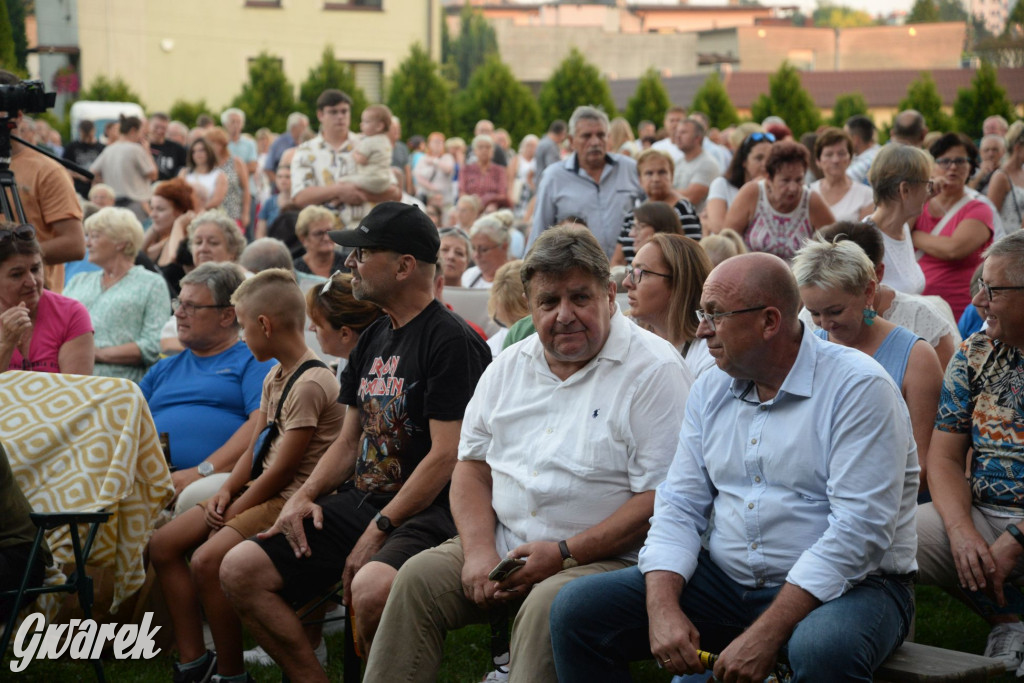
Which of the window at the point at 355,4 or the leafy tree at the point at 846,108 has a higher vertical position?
the window at the point at 355,4

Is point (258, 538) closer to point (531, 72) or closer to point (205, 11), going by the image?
point (205, 11)

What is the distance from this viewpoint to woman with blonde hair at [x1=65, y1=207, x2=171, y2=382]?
6068 mm

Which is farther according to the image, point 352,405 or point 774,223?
point 774,223

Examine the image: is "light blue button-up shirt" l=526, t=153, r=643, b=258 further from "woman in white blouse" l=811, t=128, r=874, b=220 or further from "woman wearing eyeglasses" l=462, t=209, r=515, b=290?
"woman in white blouse" l=811, t=128, r=874, b=220

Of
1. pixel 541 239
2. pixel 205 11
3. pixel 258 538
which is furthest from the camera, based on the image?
pixel 205 11

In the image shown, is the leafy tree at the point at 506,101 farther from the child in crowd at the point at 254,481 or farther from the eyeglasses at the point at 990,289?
the eyeglasses at the point at 990,289

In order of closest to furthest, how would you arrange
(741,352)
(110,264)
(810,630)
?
(810,630) → (741,352) → (110,264)

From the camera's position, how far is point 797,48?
7556 cm

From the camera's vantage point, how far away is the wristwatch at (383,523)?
3.85 meters

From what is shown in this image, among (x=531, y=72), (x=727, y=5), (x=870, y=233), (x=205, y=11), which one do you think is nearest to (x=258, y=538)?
(x=870, y=233)

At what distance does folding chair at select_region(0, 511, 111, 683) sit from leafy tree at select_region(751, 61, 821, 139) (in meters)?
19.2

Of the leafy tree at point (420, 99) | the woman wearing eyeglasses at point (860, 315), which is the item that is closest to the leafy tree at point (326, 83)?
the leafy tree at point (420, 99)

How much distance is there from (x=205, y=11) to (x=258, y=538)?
34795 millimetres

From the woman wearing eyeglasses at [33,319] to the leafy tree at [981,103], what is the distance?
57.8 feet
